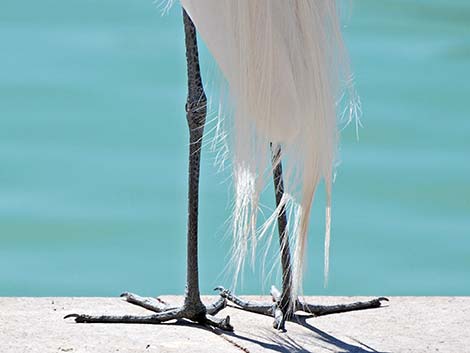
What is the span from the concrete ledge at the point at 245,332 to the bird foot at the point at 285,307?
0.02m

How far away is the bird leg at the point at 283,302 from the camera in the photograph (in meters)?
2.24

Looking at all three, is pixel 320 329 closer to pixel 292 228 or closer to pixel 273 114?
pixel 292 228

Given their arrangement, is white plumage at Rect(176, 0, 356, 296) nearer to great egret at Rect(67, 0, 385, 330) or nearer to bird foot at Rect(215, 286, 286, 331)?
great egret at Rect(67, 0, 385, 330)

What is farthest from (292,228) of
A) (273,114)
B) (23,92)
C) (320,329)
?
(23,92)

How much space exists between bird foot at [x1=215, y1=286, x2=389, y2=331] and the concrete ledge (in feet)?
0.05

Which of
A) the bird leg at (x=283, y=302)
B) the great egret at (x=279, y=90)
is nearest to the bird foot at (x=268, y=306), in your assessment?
the bird leg at (x=283, y=302)

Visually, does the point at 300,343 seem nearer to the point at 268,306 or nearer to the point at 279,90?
the point at 268,306

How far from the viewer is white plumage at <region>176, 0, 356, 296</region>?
198 cm

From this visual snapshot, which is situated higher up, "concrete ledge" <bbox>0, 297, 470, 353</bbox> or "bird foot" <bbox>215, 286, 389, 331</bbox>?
"bird foot" <bbox>215, 286, 389, 331</bbox>

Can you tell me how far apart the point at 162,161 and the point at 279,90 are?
2221 millimetres

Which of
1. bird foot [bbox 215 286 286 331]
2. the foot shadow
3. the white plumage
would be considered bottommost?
the foot shadow

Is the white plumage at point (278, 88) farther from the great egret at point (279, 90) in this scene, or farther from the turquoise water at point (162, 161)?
the turquoise water at point (162, 161)

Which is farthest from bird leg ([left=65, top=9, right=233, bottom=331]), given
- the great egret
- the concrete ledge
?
the great egret

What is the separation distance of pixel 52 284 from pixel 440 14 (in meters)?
2.93
